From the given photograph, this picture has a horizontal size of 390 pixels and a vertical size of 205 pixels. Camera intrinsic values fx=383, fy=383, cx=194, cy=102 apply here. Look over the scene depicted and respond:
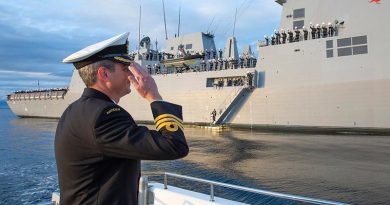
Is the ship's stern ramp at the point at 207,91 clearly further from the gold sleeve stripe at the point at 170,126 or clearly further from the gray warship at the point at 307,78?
the gold sleeve stripe at the point at 170,126

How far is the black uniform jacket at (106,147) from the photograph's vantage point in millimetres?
1532

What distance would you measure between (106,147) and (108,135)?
2.0 inches

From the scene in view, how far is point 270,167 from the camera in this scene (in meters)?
12.5

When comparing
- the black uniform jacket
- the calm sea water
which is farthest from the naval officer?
the calm sea water

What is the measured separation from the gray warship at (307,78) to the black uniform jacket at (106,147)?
68.3ft

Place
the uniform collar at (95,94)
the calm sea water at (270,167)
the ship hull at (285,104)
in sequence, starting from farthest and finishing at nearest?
the ship hull at (285,104) → the calm sea water at (270,167) → the uniform collar at (95,94)

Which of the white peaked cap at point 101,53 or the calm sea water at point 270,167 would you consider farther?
the calm sea water at point 270,167

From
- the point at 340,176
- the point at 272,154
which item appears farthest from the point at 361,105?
the point at 340,176

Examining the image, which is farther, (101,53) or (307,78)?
(307,78)

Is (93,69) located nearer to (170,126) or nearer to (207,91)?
(170,126)

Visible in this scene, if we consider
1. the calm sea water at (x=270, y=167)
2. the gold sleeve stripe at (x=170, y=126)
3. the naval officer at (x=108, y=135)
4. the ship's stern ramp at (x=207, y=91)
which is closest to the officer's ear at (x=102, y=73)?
the naval officer at (x=108, y=135)

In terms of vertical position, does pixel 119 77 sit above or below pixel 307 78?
below

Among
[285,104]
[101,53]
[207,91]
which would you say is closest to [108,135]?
[101,53]

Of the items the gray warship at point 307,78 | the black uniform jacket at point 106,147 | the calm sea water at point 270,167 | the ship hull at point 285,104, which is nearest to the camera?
the black uniform jacket at point 106,147
